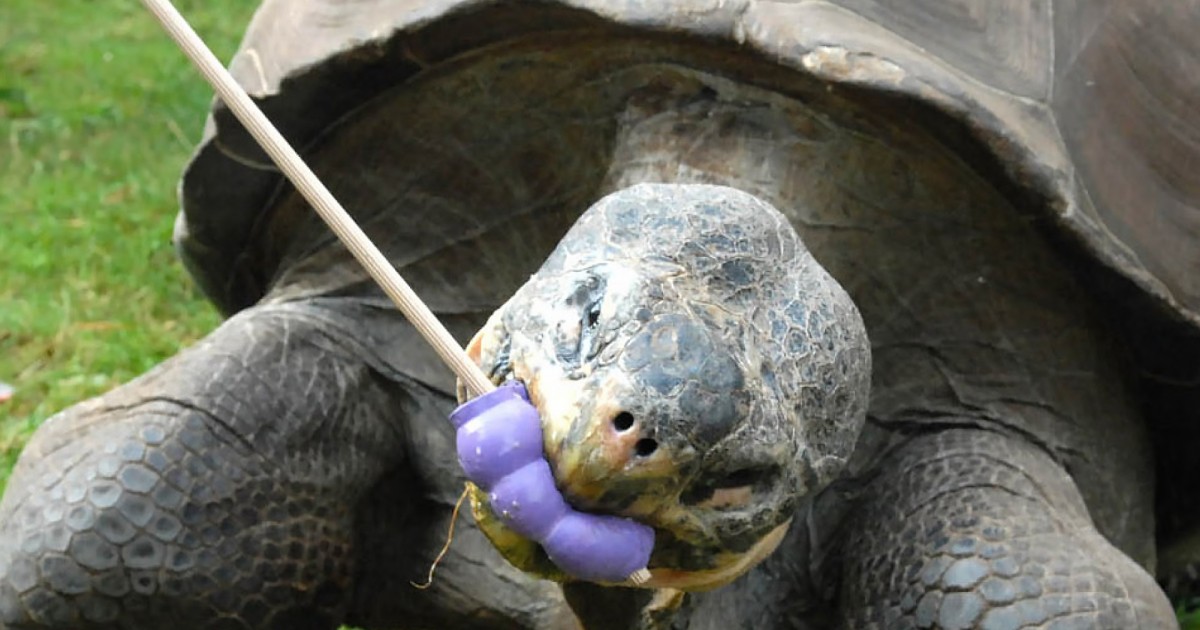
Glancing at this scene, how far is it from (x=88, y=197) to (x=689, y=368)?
424 centimetres

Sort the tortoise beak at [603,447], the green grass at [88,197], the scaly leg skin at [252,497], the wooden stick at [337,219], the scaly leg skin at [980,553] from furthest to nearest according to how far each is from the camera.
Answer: the green grass at [88,197] → the scaly leg skin at [252,497] → the scaly leg skin at [980,553] → the wooden stick at [337,219] → the tortoise beak at [603,447]

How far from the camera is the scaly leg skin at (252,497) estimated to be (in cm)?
249

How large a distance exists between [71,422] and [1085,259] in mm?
1524

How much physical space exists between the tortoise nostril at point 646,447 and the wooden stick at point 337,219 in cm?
19

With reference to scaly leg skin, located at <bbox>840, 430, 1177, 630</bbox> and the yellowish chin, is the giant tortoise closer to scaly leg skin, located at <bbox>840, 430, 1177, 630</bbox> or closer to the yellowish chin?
scaly leg skin, located at <bbox>840, 430, 1177, 630</bbox>

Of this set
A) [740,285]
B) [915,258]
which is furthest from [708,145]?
[740,285]

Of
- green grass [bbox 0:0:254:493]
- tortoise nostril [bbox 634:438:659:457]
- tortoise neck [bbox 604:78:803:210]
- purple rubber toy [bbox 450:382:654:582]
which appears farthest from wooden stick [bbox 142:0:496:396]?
green grass [bbox 0:0:254:493]

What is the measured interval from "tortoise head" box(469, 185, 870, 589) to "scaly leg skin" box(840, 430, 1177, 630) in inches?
15.1

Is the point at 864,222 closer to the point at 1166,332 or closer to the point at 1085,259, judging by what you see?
the point at 1085,259

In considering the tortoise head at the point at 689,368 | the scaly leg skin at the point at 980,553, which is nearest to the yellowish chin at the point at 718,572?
the tortoise head at the point at 689,368

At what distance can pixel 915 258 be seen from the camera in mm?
2664

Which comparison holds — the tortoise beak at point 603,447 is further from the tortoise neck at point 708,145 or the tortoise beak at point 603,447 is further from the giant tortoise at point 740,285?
the tortoise neck at point 708,145

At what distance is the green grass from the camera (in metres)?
4.25

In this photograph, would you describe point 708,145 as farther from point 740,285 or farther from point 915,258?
point 740,285
